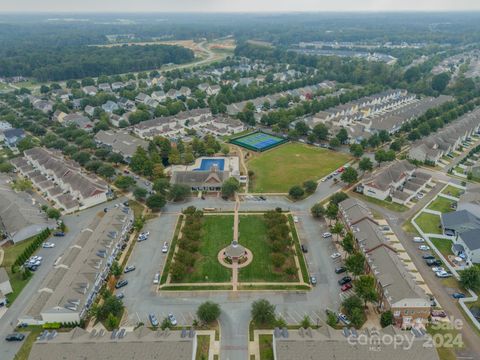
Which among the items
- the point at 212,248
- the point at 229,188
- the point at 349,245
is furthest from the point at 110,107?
the point at 349,245

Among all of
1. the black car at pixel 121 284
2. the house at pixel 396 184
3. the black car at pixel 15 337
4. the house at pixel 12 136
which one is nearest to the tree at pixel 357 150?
the house at pixel 396 184

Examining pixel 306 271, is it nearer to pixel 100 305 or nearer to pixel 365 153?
pixel 100 305

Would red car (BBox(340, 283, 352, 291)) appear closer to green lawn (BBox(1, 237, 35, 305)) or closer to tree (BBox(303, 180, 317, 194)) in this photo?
tree (BBox(303, 180, 317, 194))

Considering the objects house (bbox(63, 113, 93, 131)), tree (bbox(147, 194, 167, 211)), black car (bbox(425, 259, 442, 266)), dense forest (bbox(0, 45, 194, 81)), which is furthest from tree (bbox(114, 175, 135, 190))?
dense forest (bbox(0, 45, 194, 81))

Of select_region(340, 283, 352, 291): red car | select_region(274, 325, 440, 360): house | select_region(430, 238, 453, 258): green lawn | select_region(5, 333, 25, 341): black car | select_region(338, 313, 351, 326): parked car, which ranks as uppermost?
select_region(274, 325, 440, 360): house

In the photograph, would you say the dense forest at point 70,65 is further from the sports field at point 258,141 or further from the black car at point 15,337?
the black car at point 15,337

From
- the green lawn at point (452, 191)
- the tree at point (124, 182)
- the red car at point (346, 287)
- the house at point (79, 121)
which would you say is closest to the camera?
the red car at point (346, 287)
